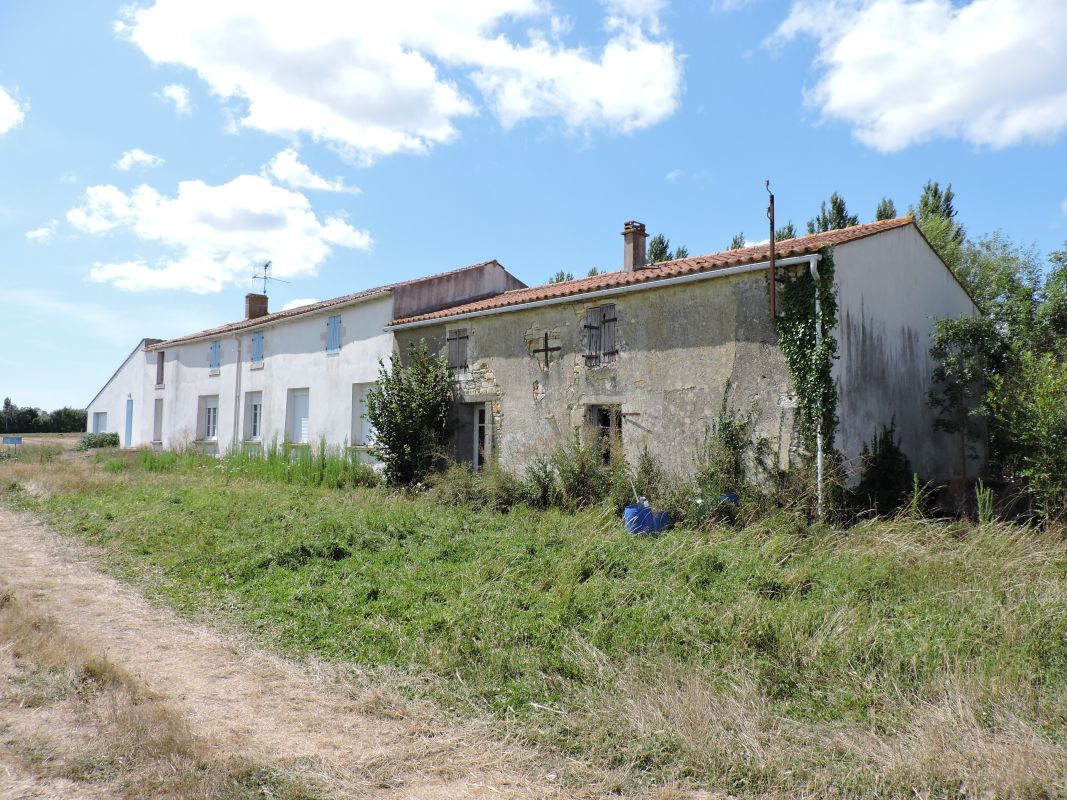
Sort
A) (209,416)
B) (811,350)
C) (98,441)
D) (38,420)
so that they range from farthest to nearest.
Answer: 1. (38,420)
2. (98,441)
3. (209,416)
4. (811,350)

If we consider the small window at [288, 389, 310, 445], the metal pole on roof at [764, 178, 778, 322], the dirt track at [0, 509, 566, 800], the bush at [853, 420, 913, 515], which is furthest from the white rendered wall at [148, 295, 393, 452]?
the dirt track at [0, 509, 566, 800]

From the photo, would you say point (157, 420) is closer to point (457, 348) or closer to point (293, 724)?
point (457, 348)

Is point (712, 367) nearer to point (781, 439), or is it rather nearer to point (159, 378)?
point (781, 439)

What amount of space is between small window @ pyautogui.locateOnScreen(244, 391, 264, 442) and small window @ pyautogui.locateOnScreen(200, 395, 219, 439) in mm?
2474

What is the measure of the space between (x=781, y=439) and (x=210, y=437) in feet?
61.0

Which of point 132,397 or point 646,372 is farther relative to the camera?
point 132,397

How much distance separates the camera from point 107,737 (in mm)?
3891

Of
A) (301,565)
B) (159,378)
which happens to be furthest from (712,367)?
(159,378)

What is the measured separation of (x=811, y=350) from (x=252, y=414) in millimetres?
16069

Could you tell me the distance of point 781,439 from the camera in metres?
9.88

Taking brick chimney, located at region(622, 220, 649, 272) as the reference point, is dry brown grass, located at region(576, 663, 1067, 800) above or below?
below

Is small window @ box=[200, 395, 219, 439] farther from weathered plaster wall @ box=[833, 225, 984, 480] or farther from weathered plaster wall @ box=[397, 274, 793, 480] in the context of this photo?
weathered plaster wall @ box=[833, 225, 984, 480]

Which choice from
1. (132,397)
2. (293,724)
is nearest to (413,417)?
(293,724)

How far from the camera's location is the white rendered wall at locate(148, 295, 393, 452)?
54.4 feet
